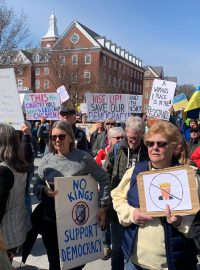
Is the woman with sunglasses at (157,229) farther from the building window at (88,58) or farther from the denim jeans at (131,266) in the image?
the building window at (88,58)

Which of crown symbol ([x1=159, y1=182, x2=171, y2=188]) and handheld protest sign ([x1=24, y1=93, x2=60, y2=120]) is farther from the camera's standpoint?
handheld protest sign ([x1=24, y1=93, x2=60, y2=120])

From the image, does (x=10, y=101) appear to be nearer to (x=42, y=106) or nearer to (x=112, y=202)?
(x=112, y=202)

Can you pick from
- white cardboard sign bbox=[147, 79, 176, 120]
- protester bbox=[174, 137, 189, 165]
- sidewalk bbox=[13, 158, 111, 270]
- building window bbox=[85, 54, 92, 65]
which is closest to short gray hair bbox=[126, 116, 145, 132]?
protester bbox=[174, 137, 189, 165]

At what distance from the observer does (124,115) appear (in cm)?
963

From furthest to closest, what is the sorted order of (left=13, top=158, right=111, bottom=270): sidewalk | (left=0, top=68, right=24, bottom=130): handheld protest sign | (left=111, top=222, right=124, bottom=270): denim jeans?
(left=0, top=68, right=24, bottom=130): handheld protest sign → (left=13, top=158, right=111, bottom=270): sidewalk → (left=111, top=222, right=124, bottom=270): denim jeans

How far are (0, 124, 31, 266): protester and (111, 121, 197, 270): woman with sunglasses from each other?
834 millimetres

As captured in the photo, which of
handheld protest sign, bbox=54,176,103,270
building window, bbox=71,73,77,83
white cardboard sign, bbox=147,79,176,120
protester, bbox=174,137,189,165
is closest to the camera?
protester, bbox=174,137,189,165

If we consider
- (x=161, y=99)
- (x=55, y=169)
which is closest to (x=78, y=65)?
(x=161, y=99)

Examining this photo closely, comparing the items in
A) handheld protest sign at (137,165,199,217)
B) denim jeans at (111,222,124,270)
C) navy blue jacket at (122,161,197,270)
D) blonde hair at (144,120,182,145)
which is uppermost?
blonde hair at (144,120,182,145)

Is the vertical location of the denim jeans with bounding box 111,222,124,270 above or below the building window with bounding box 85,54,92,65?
below

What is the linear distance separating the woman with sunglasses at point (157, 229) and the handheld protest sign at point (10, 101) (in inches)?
94.9

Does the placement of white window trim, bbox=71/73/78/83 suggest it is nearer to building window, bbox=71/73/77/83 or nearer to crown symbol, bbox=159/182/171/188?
building window, bbox=71/73/77/83

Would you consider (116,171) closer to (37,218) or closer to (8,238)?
(37,218)

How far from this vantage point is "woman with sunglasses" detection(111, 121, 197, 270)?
2.46 meters
